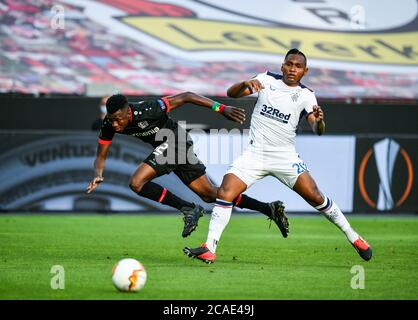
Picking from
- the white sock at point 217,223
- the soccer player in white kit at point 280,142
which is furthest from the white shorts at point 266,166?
the white sock at point 217,223

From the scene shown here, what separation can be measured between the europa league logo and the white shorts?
813cm

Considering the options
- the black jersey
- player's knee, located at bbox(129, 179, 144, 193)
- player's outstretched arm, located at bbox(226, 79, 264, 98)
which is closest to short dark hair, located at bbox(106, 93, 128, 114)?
the black jersey

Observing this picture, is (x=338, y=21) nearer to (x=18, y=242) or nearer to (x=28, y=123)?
(x=28, y=123)

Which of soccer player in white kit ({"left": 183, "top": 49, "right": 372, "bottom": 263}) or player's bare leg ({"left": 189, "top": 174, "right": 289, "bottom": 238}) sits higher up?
soccer player in white kit ({"left": 183, "top": 49, "right": 372, "bottom": 263})

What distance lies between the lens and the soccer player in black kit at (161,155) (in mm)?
11875

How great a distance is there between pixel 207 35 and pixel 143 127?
14081mm

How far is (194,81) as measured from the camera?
81.9 feet

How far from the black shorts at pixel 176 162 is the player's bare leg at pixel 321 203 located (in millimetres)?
1729

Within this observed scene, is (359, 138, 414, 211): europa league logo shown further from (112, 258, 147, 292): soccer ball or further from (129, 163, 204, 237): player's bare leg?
(112, 258, 147, 292): soccer ball

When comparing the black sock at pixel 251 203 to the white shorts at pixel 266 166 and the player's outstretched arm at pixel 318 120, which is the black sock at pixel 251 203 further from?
the player's outstretched arm at pixel 318 120

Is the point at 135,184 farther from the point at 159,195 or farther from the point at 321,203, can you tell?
Result: the point at 321,203

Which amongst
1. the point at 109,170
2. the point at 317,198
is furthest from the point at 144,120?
the point at 109,170

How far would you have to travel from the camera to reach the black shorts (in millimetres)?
12336

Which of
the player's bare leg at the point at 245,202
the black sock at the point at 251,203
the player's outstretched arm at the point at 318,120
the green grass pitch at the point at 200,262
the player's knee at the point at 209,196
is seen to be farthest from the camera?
the player's knee at the point at 209,196
